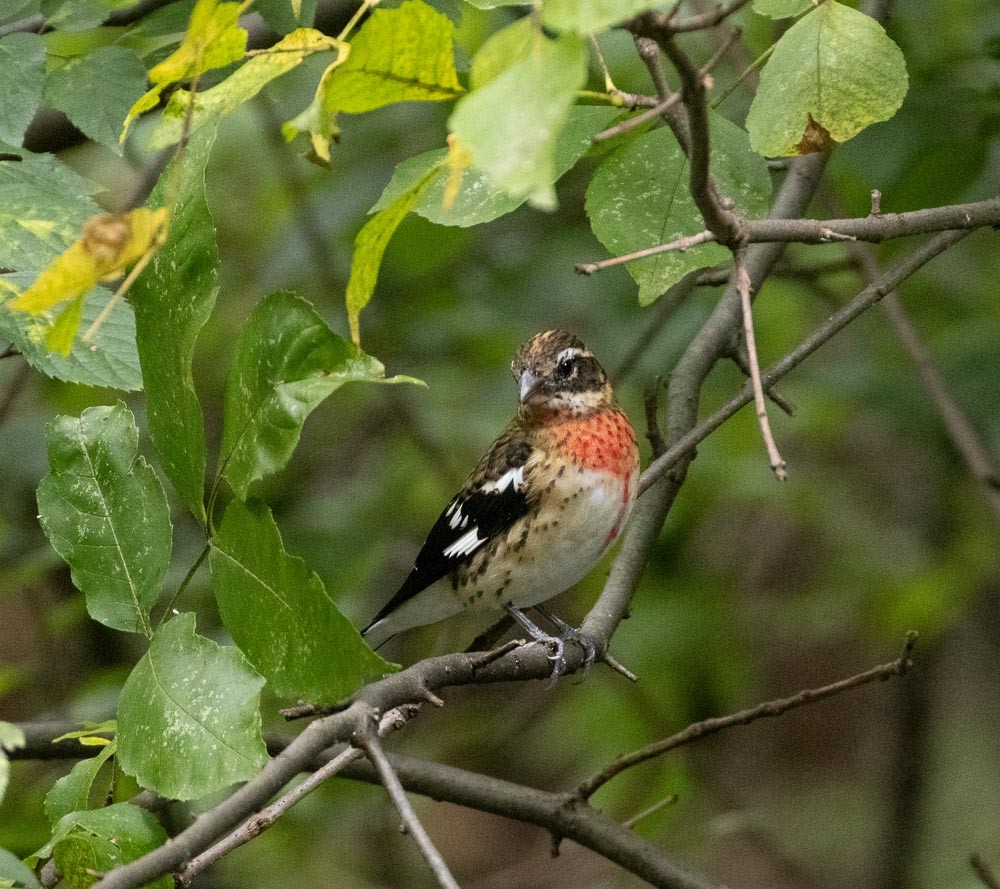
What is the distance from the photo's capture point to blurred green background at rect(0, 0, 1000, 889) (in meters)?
5.18

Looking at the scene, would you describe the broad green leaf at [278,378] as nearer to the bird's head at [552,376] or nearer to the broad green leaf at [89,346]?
the broad green leaf at [89,346]

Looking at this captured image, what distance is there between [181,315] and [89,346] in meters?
0.44

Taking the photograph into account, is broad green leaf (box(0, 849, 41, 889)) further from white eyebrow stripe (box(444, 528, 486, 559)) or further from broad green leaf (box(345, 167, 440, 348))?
white eyebrow stripe (box(444, 528, 486, 559))

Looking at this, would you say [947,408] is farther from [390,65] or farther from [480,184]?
[390,65]

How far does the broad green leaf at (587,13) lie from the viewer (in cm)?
145

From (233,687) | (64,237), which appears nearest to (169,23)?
(64,237)

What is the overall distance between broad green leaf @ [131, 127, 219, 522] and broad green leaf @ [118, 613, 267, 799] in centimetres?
25

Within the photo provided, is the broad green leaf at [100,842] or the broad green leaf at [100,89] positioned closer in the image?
the broad green leaf at [100,842]

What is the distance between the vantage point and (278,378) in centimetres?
203

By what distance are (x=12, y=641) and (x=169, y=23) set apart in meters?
7.52

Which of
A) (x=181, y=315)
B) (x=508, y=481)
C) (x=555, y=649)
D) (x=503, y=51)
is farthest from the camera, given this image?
(x=508, y=481)

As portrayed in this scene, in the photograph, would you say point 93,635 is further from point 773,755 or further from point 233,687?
point 773,755

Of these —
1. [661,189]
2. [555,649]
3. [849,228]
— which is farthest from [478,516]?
[849,228]

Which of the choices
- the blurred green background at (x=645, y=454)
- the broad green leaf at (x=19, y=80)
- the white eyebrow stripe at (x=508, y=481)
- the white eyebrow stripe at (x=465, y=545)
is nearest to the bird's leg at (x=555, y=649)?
the white eyebrow stripe at (x=465, y=545)
